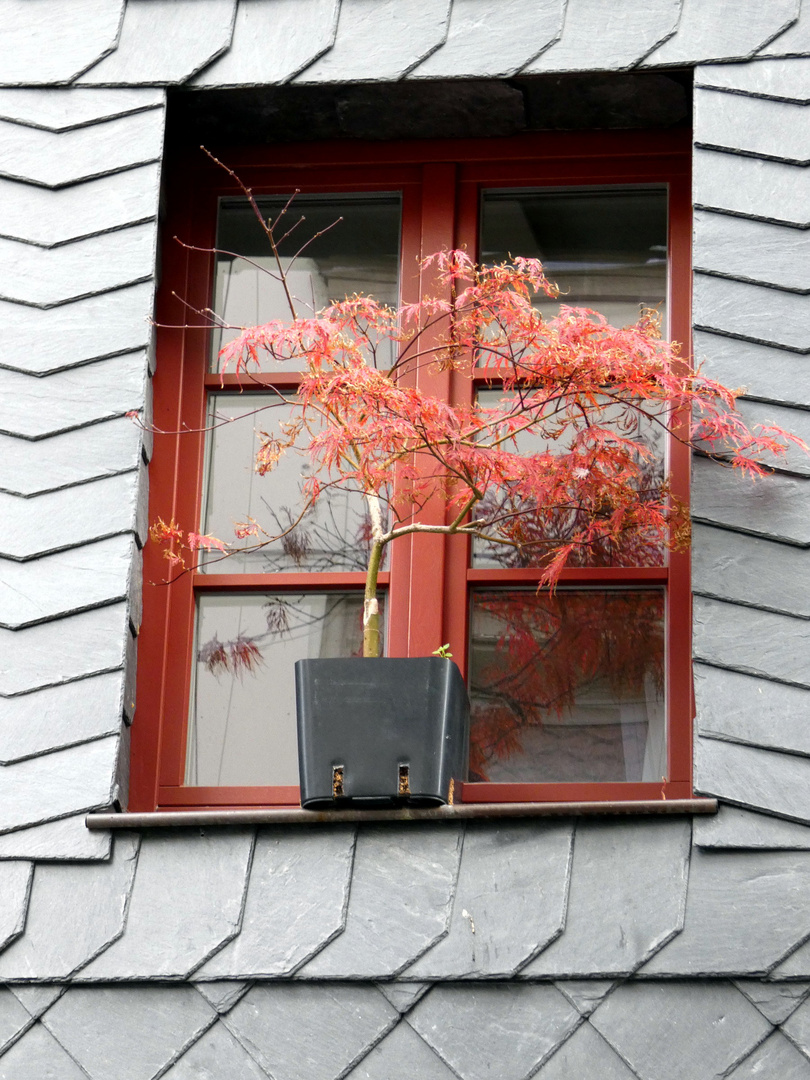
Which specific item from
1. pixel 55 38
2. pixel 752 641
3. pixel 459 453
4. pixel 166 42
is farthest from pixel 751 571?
pixel 55 38

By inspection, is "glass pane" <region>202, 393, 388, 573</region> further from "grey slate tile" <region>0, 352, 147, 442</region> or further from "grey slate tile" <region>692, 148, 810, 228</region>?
"grey slate tile" <region>692, 148, 810, 228</region>

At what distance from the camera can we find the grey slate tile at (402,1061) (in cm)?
289

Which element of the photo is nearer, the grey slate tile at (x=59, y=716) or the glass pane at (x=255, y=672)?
the grey slate tile at (x=59, y=716)

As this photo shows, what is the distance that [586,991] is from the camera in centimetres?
291

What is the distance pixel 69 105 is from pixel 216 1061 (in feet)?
7.43

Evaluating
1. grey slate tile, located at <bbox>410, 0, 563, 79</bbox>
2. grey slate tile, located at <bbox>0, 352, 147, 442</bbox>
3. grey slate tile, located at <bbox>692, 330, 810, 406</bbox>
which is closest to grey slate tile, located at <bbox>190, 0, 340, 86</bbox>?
grey slate tile, located at <bbox>410, 0, 563, 79</bbox>

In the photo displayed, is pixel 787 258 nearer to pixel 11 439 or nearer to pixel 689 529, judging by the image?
pixel 689 529

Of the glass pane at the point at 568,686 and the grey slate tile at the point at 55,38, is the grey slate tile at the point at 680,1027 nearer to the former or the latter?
the glass pane at the point at 568,686

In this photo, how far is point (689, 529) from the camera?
342cm

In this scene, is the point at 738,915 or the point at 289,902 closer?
the point at 738,915

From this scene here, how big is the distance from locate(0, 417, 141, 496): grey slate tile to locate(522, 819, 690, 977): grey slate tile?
1.31 metres

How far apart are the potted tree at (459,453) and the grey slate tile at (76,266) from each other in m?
0.41

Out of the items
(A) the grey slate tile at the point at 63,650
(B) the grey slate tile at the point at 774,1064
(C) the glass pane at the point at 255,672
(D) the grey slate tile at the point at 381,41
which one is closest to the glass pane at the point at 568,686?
(C) the glass pane at the point at 255,672

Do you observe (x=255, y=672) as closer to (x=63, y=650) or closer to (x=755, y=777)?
(x=63, y=650)
